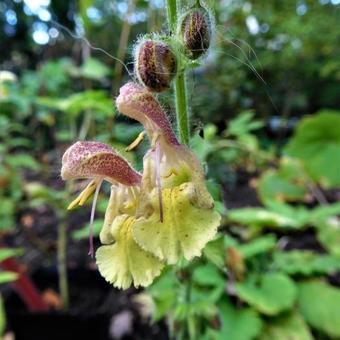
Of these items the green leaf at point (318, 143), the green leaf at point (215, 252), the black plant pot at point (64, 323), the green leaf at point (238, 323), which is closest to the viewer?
the green leaf at point (215, 252)

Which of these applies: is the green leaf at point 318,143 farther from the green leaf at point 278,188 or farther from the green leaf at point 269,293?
the green leaf at point 269,293

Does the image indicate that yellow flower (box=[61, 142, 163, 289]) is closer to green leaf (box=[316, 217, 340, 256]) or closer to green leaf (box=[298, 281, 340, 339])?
green leaf (box=[298, 281, 340, 339])

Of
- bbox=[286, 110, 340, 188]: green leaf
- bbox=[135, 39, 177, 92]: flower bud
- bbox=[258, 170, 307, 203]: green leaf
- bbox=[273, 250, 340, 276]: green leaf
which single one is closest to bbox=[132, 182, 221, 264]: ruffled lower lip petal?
bbox=[135, 39, 177, 92]: flower bud

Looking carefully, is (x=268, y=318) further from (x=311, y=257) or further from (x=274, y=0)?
(x=274, y=0)

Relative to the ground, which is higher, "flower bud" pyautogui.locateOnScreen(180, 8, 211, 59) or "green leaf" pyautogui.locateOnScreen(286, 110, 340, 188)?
"green leaf" pyautogui.locateOnScreen(286, 110, 340, 188)

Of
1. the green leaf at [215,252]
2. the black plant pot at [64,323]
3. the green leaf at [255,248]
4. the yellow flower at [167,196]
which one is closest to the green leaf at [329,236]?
the green leaf at [255,248]

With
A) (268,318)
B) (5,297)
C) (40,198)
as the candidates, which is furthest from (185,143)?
(5,297)
